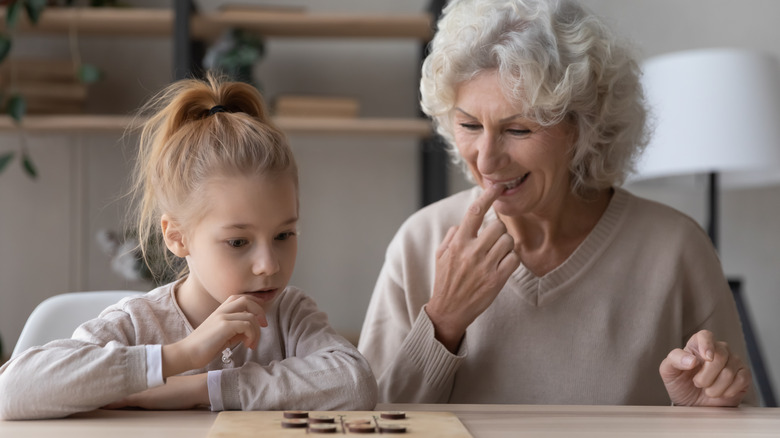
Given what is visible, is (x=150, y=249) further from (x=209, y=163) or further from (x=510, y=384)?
(x=510, y=384)

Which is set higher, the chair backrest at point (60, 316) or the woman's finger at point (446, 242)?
the woman's finger at point (446, 242)

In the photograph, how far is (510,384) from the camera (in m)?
1.48

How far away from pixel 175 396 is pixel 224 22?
1862 mm

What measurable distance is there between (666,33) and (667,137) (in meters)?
0.67

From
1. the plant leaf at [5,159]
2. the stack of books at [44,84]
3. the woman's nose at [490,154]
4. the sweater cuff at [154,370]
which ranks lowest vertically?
the sweater cuff at [154,370]

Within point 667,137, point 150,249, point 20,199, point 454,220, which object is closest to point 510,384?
point 454,220

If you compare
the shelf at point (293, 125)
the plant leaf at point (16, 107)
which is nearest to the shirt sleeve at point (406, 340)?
the shelf at point (293, 125)

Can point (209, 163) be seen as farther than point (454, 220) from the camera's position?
No

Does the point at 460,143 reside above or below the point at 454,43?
below

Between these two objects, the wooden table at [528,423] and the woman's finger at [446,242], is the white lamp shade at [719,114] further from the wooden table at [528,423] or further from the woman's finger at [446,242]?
the wooden table at [528,423]

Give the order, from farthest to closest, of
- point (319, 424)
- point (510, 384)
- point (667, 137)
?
point (667, 137), point (510, 384), point (319, 424)

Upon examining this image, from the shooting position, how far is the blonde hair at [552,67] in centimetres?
141

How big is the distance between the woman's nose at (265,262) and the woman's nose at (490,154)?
18.4 inches

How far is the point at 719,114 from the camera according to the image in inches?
99.9
